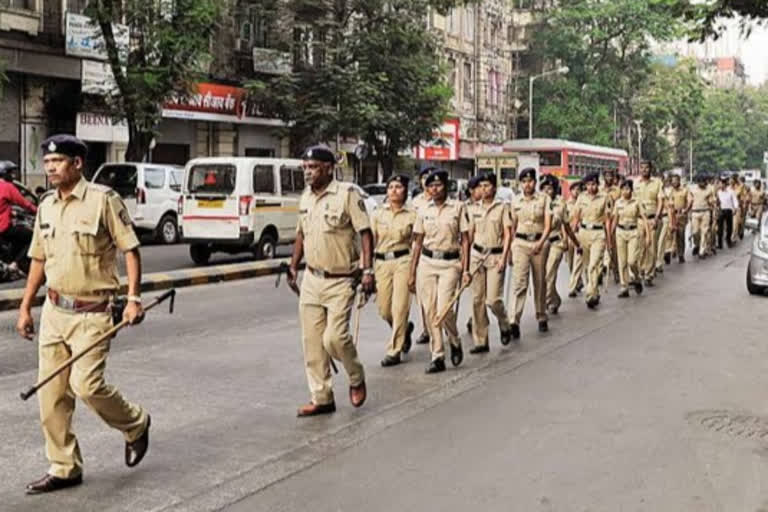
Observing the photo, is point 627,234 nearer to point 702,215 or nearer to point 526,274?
point 526,274

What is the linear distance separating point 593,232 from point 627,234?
42.7 inches

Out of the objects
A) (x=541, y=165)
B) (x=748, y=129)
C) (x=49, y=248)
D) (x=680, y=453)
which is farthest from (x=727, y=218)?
(x=748, y=129)

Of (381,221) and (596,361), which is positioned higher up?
(381,221)

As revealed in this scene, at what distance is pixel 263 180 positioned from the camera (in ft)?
60.2

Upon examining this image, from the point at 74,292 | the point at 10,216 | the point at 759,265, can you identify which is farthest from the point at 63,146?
the point at 759,265

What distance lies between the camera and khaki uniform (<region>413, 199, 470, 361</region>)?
345 inches

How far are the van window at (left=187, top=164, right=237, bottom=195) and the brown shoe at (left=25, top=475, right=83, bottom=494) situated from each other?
1287 centimetres

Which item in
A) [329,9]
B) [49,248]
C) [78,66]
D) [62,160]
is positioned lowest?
[49,248]

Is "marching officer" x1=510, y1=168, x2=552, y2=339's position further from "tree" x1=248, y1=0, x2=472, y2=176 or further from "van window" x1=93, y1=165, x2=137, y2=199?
"tree" x1=248, y1=0, x2=472, y2=176

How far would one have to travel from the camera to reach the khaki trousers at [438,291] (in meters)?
8.70

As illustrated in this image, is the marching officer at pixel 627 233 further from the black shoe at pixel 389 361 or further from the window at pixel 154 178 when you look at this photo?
the window at pixel 154 178

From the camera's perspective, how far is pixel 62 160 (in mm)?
5328

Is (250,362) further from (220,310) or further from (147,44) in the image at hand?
(147,44)

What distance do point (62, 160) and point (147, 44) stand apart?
17.8 meters
